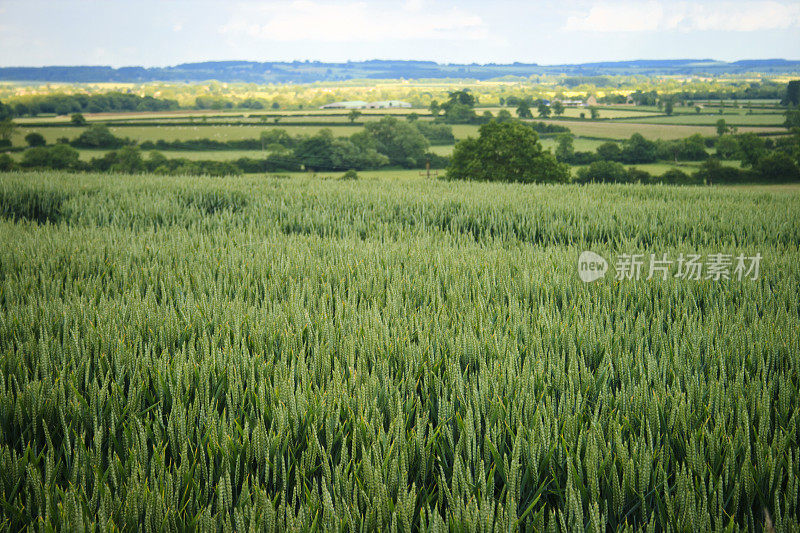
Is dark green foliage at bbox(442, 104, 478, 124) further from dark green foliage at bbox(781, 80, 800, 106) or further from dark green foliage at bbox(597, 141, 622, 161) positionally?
dark green foliage at bbox(781, 80, 800, 106)

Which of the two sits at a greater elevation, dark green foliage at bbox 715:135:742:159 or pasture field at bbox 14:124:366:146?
pasture field at bbox 14:124:366:146

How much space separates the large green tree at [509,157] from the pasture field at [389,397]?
31.7 meters

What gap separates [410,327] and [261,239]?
3.57 metres

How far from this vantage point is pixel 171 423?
1.86m

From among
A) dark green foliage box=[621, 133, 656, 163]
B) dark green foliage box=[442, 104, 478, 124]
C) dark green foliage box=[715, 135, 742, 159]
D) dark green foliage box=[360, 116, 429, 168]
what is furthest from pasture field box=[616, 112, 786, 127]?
dark green foliage box=[360, 116, 429, 168]

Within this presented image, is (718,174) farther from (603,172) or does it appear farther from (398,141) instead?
(398,141)

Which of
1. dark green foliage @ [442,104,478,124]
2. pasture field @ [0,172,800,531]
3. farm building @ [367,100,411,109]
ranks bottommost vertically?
pasture field @ [0,172,800,531]

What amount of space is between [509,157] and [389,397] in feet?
119

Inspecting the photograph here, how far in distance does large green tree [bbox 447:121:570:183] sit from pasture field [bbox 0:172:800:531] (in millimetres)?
31705

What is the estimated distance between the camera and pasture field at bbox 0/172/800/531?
1.53 m

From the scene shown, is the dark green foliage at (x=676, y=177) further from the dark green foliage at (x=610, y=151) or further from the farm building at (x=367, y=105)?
the farm building at (x=367, y=105)

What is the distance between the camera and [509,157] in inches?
1436

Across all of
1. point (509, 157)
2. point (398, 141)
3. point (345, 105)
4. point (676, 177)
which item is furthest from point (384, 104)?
point (676, 177)

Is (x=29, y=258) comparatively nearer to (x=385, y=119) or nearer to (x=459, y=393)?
(x=459, y=393)
